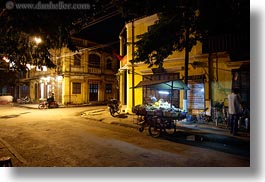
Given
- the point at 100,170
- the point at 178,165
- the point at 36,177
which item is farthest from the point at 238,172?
the point at 36,177

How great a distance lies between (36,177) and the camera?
193 inches

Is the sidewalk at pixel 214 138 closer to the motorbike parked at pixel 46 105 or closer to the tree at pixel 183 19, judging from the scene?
the tree at pixel 183 19

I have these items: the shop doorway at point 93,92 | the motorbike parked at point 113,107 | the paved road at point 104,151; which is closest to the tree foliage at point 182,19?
the paved road at point 104,151

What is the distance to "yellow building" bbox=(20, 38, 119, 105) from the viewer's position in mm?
27984

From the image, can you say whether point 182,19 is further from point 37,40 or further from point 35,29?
point 35,29

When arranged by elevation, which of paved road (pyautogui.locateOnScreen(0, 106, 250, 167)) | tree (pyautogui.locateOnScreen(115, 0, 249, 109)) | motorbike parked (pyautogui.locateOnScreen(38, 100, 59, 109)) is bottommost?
paved road (pyautogui.locateOnScreen(0, 106, 250, 167))

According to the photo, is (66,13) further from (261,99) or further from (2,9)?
(261,99)

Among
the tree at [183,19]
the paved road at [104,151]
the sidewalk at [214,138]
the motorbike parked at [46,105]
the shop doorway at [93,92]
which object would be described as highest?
the tree at [183,19]

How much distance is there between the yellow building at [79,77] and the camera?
2798 centimetres

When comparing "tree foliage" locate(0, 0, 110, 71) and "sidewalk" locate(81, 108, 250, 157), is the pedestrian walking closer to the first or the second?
"sidewalk" locate(81, 108, 250, 157)

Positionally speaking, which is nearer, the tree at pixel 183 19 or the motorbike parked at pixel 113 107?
the tree at pixel 183 19

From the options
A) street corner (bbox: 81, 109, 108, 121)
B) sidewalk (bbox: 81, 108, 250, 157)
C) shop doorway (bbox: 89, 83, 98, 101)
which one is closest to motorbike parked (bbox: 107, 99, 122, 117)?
street corner (bbox: 81, 109, 108, 121)

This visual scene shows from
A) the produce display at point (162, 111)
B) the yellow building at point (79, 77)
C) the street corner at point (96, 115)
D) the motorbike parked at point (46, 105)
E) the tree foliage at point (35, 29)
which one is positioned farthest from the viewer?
the yellow building at point (79, 77)

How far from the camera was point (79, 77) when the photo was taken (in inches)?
1150
